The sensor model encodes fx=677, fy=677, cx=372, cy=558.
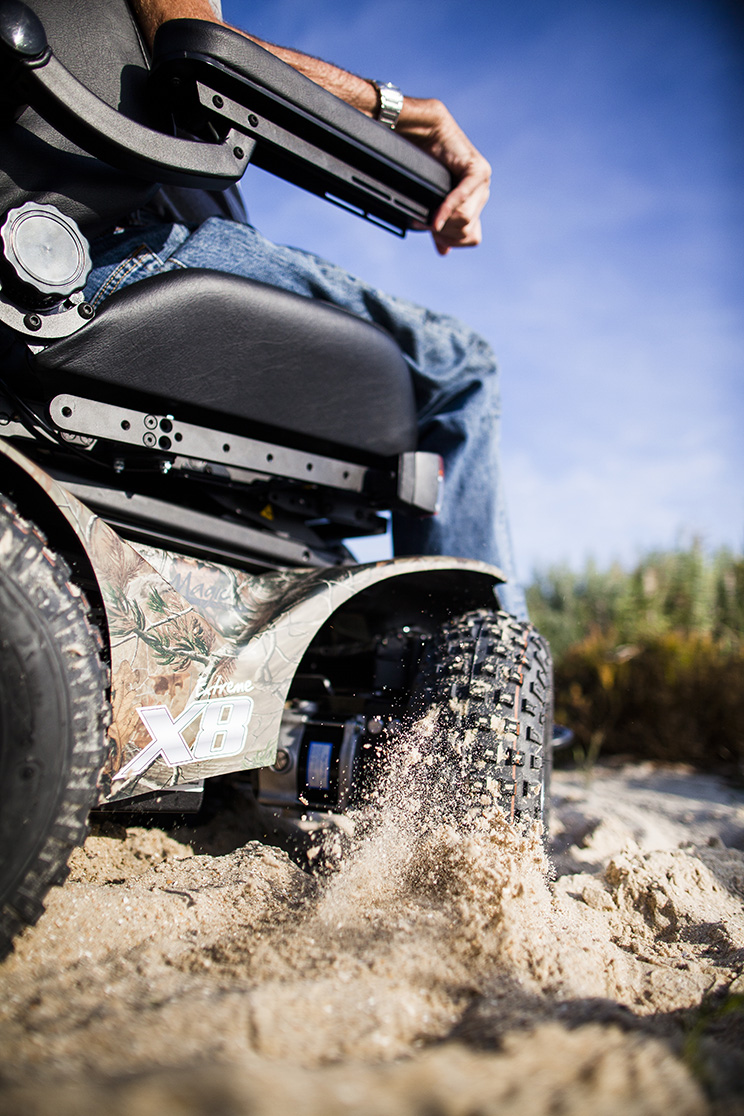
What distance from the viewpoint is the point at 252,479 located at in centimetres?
140

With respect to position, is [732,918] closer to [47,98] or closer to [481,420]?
[481,420]

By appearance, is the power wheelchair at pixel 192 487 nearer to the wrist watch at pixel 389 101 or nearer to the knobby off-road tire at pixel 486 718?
the knobby off-road tire at pixel 486 718

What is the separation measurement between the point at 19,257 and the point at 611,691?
406 cm

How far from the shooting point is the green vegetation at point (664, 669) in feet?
12.8

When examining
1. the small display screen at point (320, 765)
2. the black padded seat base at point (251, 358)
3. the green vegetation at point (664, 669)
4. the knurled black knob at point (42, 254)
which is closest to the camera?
the knurled black knob at point (42, 254)

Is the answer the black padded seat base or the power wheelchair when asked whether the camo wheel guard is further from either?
the black padded seat base

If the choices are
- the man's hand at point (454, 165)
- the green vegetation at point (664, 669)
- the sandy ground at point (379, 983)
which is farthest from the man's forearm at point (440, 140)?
the green vegetation at point (664, 669)

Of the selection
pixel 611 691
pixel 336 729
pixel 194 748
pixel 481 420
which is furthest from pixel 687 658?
pixel 194 748

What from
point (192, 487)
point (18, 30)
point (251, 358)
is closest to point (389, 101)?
point (251, 358)

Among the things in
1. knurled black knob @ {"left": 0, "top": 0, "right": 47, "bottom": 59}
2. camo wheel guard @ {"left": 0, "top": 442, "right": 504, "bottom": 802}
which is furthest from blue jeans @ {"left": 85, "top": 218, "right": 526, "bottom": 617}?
knurled black knob @ {"left": 0, "top": 0, "right": 47, "bottom": 59}

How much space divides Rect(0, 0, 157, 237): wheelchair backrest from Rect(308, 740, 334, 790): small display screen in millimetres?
1013

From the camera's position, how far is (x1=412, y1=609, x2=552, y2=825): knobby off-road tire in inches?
46.9

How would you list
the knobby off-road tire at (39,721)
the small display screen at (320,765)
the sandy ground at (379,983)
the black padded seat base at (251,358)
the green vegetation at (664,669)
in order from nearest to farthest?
the sandy ground at (379,983) < the knobby off-road tire at (39,721) < the black padded seat base at (251,358) < the small display screen at (320,765) < the green vegetation at (664,669)

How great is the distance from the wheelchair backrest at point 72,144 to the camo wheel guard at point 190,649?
0.43 metres
